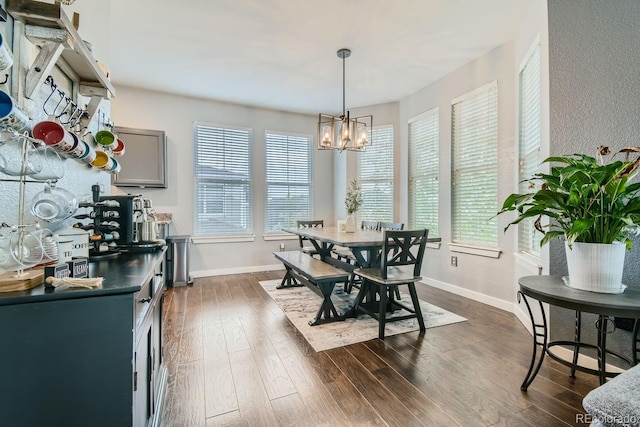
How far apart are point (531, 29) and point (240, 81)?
336 centimetres

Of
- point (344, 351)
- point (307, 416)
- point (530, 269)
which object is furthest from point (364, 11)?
point (307, 416)

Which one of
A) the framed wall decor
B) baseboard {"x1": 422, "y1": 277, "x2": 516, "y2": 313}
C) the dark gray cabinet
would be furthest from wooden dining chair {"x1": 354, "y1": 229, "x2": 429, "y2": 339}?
the framed wall decor

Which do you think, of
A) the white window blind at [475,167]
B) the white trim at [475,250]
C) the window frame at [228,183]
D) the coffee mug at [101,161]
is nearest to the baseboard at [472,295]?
the white trim at [475,250]

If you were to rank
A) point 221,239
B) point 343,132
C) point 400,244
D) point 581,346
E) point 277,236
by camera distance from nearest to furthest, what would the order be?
point 581,346 < point 400,244 < point 343,132 < point 221,239 < point 277,236

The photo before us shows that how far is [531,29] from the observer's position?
2568mm

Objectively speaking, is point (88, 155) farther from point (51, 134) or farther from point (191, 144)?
point (191, 144)

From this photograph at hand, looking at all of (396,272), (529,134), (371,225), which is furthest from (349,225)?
(529,134)

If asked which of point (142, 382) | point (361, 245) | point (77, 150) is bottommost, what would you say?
point (142, 382)

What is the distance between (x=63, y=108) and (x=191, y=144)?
3189mm

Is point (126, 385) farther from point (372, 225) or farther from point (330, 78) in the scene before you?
point (330, 78)

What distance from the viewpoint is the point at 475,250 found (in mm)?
3498

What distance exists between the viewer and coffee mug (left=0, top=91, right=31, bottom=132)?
3.08ft

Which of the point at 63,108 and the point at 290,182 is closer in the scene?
the point at 63,108

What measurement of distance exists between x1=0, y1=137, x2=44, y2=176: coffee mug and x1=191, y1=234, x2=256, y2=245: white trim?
361cm
